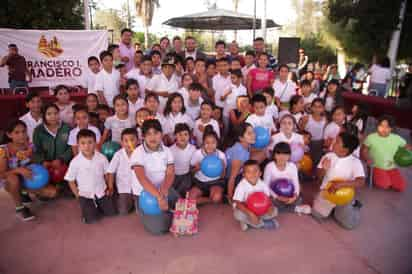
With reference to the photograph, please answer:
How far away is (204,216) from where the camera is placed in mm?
3615

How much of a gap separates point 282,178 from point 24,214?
2942 mm

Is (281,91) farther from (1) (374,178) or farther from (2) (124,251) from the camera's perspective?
(2) (124,251)

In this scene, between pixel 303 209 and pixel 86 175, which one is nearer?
pixel 86 175

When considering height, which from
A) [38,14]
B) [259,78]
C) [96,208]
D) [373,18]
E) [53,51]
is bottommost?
[96,208]

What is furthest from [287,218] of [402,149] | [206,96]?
[206,96]

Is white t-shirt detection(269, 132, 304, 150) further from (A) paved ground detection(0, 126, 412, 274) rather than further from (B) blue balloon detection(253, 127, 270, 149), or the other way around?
(A) paved ground detection(0, 126, 412, 274)

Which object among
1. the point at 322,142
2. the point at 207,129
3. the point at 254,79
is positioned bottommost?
the point at 322,142

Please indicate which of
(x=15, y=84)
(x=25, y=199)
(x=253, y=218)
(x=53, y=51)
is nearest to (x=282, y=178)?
(x=253, y=218)

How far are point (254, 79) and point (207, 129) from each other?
2.30 metres

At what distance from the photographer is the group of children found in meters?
3.37

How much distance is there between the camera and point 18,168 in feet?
11.6

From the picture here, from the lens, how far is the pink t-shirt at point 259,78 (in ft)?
19.0

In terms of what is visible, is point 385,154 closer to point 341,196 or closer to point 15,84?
point 341,196

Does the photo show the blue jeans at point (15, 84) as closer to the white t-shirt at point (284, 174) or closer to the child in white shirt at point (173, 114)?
the child in white shirt at point (173, 114)
